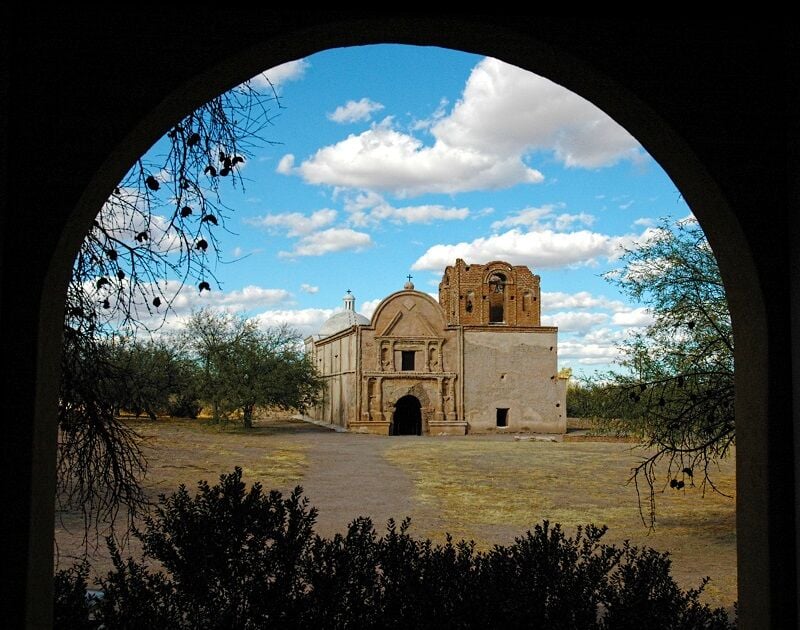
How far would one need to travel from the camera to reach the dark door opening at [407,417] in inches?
1205

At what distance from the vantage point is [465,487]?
14.6 metres

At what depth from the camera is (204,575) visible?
3.49 m

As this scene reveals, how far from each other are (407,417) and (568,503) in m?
18.2

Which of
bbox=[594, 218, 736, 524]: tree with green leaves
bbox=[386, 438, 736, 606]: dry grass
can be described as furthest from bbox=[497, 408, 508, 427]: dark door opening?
Answer: bbox=[594, 218, 736, 524]: tree with green leaves

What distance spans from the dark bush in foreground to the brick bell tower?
26.8 meters

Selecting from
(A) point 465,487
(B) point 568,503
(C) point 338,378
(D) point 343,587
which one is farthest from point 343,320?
(D) point 343,587

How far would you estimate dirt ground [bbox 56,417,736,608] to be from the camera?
1009 centimetres

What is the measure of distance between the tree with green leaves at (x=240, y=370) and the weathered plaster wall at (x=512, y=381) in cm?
745

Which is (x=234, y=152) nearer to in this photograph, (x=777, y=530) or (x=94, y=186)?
(x=94, y=186)

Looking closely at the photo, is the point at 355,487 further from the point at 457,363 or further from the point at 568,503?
the point at 457,363

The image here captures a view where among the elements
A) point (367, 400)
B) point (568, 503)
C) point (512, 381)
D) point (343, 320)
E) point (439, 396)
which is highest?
point (343, 320)

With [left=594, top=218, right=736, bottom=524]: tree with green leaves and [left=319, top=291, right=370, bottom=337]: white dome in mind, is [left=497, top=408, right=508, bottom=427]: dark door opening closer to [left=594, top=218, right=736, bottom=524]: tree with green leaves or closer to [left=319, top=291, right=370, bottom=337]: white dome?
[left=319, top=291, right=370, bottom=337]: white dome

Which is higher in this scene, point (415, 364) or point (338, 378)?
point (415, 364)

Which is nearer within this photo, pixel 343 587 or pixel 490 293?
pixel 343 587
